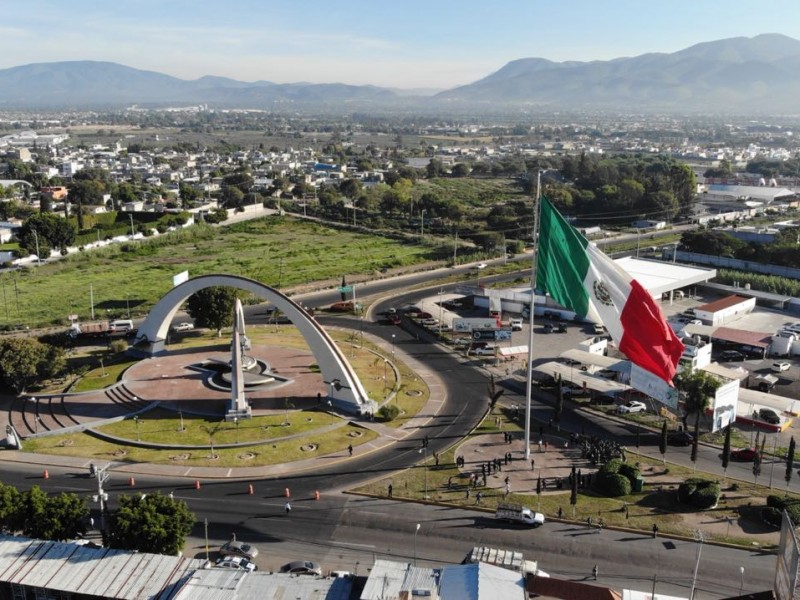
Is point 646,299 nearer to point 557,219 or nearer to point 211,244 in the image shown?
point 557,219

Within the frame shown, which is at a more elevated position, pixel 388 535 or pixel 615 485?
pixel 615 485

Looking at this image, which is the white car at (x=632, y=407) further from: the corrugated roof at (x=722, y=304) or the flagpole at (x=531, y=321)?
the corrugated roof at (x=722, y=304)

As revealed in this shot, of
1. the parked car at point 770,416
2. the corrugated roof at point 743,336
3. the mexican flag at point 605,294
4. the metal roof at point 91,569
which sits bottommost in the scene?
the parked car at point 770,416

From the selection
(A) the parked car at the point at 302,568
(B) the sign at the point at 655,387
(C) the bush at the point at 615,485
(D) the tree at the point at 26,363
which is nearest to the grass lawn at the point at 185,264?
(D) the tree at the point at 26,363

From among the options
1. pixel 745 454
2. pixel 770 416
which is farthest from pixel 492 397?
pixel 770 416

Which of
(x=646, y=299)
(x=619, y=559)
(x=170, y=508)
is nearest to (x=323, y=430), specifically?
(x=170, y=508)

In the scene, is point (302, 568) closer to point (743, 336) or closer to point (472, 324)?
point (472, 324)
